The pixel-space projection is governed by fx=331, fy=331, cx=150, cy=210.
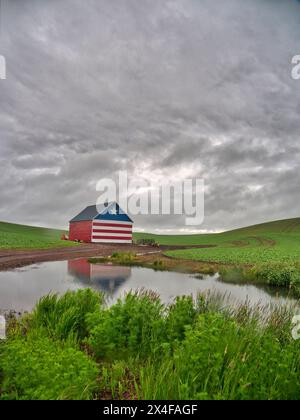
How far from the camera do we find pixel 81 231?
6141 centimetres

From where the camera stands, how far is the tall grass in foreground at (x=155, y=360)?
408cm

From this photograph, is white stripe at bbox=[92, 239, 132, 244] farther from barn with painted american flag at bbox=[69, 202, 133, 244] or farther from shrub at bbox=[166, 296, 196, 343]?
shrub at bbox=[166, 296, 196, 343]

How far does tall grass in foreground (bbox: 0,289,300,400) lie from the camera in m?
4.08

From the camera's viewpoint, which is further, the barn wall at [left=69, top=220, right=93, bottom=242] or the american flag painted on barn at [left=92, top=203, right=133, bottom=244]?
the american flag painted on barn at [left=92, top=203, right=133, bottom=244]

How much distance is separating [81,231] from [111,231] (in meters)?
5.69

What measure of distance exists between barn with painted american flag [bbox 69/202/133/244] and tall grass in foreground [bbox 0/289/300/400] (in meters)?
52.1

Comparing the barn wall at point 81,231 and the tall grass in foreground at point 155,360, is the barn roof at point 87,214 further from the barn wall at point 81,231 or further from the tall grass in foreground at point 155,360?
the tall grass in foreground at point 155,360

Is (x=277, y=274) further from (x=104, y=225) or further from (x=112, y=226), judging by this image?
(x=112, y=226)

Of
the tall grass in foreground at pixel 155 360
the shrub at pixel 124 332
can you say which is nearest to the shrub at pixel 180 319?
the tall grass in foreground at pixel 155 360

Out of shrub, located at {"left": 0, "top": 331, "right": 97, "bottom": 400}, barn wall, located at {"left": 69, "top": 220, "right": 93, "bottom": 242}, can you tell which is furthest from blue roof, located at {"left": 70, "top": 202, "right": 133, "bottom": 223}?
shrub, located at {"left": 0, "top": 331, "right": 97, "bottom": 400}

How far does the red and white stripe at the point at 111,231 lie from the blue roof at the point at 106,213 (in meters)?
0.75

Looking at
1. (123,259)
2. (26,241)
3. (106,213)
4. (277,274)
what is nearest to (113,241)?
(106,213)

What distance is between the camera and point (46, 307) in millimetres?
8094
